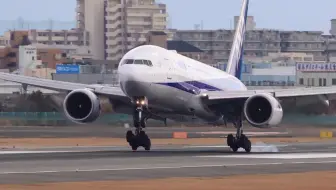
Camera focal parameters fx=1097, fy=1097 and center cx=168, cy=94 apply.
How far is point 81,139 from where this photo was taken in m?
80.2

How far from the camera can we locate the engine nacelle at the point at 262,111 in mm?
54188

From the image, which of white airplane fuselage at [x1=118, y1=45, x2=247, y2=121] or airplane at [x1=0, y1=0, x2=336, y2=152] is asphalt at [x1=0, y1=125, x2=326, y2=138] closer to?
airplane at [x1=0, y1=0, x2=336, y2=152]

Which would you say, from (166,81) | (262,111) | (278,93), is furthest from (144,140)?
(278,93)

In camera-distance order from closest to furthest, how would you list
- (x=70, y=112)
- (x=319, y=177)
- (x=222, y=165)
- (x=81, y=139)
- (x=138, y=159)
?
(x=319, y=177) < (x=222, y=165) < (x=138, y=159) < (x=70, y=112) < (x=81, y=139)

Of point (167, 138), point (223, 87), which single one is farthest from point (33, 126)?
point (223, 87)

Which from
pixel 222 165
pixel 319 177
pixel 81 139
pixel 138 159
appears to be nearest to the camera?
pixel 319 177

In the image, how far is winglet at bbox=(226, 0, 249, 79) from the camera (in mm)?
68000

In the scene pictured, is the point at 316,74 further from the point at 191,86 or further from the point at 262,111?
the point at 262,111

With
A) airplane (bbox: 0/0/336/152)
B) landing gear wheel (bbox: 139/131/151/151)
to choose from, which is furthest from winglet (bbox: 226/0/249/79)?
landing gear wheel (bbox: 139/131/151/151)

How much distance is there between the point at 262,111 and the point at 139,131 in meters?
6.39

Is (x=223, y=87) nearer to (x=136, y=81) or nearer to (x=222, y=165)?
(x=136, y=81)

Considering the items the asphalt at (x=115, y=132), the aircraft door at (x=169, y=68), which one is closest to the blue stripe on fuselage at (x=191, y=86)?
the aircraft door at (x=169, y=68)

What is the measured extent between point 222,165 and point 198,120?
1471 cm

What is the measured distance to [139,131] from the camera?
56.1m
